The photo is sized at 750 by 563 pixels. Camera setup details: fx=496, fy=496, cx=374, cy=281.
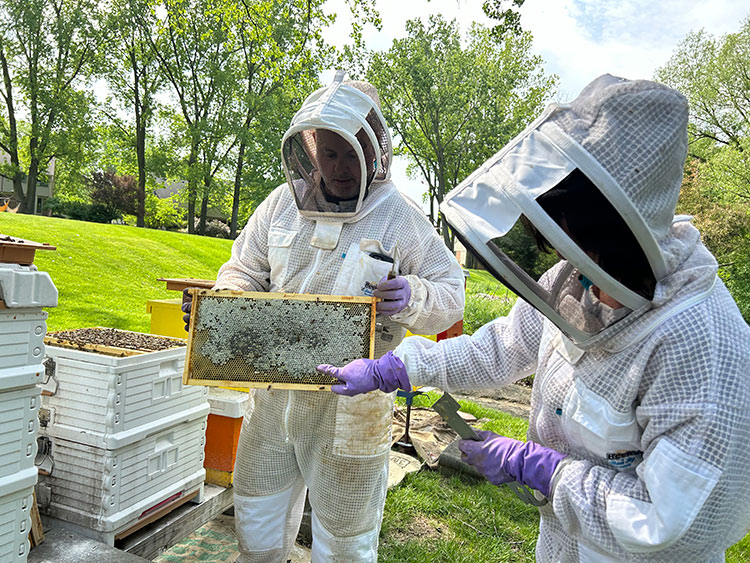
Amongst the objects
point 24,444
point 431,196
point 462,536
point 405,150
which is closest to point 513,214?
point 24,444

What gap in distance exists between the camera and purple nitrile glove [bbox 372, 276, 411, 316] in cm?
242

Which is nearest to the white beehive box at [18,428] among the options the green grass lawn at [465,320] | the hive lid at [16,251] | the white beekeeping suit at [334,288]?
the hive lid at [16,251]

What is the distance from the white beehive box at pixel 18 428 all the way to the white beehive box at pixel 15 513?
36mm

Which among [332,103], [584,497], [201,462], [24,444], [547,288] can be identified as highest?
[332,103]

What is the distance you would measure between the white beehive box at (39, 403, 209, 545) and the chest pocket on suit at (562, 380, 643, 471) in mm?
2206

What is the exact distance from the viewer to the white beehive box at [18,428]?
197cm

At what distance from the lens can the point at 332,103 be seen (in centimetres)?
248

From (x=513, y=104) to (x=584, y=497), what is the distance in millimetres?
30469

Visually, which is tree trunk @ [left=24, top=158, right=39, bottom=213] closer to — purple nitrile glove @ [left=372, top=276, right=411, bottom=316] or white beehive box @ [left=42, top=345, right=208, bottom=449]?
white beehive box @ [left=42, top=345, right=208, bottom=449]

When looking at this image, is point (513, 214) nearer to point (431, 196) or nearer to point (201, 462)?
point (201, 462)

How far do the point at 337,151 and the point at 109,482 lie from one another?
6.72ft

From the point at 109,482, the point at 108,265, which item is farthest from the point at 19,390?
the point at 108,265

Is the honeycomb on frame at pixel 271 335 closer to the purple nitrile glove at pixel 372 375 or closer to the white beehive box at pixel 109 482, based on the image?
the purple nitrile glove at pixel 372 375

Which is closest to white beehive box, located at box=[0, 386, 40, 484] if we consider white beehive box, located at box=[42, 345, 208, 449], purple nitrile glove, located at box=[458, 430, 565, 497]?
white beehive box, located at box=[42, 345, 208, 449]
